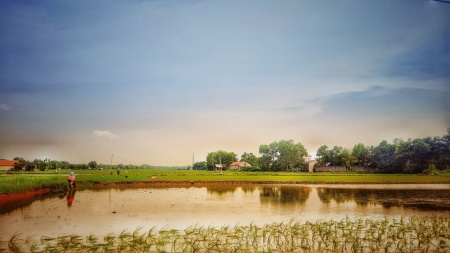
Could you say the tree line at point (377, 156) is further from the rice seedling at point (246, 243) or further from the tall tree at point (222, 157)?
the rice seedling at point (246, 243)

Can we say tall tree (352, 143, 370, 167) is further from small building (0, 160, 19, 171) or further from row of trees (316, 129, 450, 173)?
small building (0, 160, 19, 171)

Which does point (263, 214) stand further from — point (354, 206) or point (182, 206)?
point (354, 206)

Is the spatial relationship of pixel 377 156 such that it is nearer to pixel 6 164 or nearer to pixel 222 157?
pixel 222 157

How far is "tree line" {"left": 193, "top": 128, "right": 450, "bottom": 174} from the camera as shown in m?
22.0

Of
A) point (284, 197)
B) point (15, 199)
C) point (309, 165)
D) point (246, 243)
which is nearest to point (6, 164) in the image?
point (15, 199)

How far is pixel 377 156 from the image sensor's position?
2433 centimetres

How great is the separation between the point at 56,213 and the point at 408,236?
660 centimetres

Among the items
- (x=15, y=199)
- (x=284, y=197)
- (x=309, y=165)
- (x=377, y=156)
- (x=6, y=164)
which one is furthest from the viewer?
(x=309, y=165)

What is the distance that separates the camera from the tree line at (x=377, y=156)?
22031mm

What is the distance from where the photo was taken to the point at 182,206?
7844 millimetres

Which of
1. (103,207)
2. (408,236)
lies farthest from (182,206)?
(408,236)

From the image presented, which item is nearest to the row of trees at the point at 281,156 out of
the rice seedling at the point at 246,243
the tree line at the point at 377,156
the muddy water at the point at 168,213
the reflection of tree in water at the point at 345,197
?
the tree line at the point at 377,156

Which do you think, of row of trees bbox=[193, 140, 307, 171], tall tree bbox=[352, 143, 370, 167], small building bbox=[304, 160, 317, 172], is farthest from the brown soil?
small building bbox=[304, 160, 317, 172]

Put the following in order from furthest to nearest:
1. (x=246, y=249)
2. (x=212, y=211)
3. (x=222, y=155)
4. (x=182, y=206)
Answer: (x=222, y=155)
(x=182, y=206)
(x=212, y=211)
(x=246, y=249)
